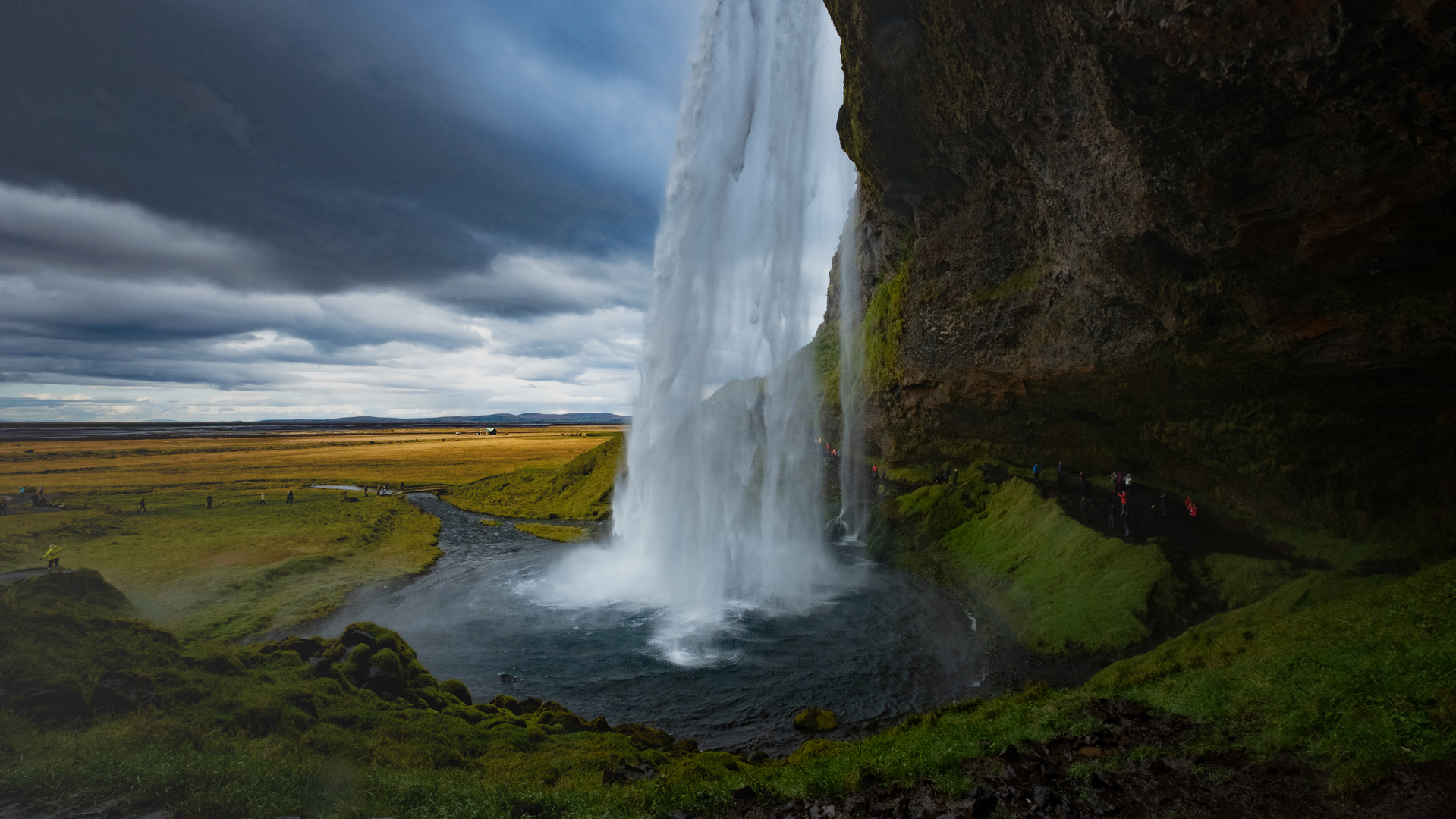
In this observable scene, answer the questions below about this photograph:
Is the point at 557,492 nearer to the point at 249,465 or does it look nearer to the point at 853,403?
the point at 853,403

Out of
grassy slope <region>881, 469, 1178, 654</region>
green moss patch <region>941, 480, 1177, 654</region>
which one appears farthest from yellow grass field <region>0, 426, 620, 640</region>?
green moss patch <region>941, 480, 1177, 654</region>

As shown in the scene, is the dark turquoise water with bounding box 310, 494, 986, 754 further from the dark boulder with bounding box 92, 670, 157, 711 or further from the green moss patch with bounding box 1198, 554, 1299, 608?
the green moss patch with bounding box 1198, 554, 1299, 608

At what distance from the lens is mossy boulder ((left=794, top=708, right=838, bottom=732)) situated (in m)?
15.4

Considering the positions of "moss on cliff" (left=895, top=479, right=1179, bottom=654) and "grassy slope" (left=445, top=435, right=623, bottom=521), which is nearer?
"moss on cliff" (left=895, top=479, right=1179, bottom=654)

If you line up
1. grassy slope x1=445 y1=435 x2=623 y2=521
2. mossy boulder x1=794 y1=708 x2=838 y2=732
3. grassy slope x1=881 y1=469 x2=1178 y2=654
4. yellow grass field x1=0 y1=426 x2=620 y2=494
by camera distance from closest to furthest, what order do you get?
1. mossy boulder x1=794 y1=708 x2=838 y2=732
2. grassy slope x1=881 y1=469 x2=1178 y2=654
3. grassy slope x1=445 y1=435 x2=623 y2=521
4. yellow grass field x1=0 y1=426 x2=620 y2=494

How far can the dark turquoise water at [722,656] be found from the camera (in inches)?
648

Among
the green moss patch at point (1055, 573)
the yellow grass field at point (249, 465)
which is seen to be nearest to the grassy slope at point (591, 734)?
the green moss patch at point (1055, 573)

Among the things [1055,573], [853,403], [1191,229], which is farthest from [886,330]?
[1191,229]

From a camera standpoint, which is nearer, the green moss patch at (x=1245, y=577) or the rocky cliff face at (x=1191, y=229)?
the rocky cliff face at (x=1191, y=229)

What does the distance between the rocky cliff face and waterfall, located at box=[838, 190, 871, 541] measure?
10465 mm

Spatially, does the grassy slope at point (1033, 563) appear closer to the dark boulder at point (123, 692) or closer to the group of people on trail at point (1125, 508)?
the group of people on trail at point (1125, 508)

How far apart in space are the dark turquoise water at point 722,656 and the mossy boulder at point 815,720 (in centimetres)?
30

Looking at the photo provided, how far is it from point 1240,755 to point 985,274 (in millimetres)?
22399

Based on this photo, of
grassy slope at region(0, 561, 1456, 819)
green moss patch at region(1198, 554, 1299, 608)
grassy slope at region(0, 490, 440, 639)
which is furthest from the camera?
grassy slope at region(0, 490, 440, 639)
